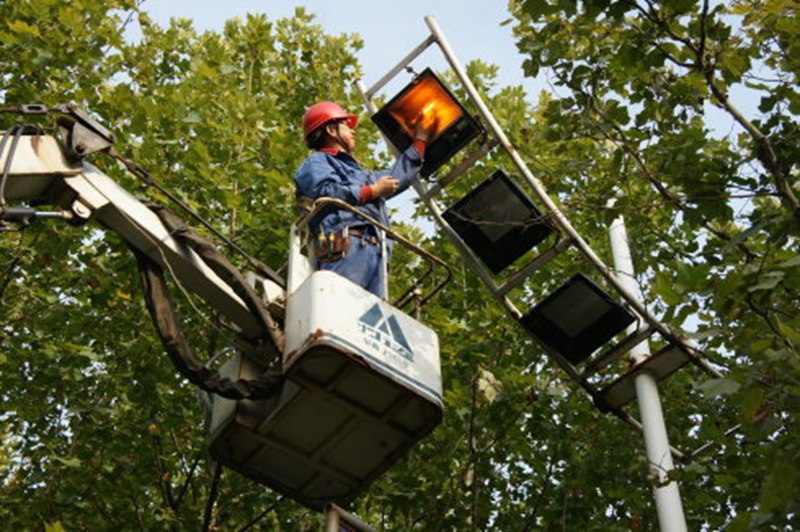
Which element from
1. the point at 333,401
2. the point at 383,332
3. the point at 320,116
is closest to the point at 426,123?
the point at 320,116

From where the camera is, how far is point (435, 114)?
852cm

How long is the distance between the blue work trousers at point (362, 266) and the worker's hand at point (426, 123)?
3.23 ft

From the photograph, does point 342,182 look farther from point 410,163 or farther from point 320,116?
point 320,116

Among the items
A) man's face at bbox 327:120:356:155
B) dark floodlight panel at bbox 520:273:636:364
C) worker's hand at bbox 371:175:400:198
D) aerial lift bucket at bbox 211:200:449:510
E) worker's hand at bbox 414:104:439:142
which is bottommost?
aerial lift bucket at bbox 211:200:449:510

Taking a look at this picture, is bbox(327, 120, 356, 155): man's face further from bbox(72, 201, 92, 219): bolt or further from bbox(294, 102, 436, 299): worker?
bbox(72, 201, 92, 219): bolt

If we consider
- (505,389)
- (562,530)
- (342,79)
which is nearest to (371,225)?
(505,389)

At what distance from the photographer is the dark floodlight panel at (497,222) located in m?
7.94

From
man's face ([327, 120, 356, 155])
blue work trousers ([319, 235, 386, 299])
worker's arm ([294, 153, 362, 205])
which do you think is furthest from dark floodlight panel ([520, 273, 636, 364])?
man's face ([327, 120, 356, 155])

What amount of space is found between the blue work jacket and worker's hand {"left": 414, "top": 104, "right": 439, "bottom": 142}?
0.14 meters

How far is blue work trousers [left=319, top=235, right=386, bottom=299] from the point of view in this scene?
7.86 metres

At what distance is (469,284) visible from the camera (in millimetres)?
12352

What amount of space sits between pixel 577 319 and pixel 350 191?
5.99ft

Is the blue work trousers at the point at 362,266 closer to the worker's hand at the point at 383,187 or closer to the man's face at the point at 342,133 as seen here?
the worker's hand at the point at 383,187

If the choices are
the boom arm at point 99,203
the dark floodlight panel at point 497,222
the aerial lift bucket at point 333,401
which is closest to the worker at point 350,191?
the aerial lift bucket at point 333,401
